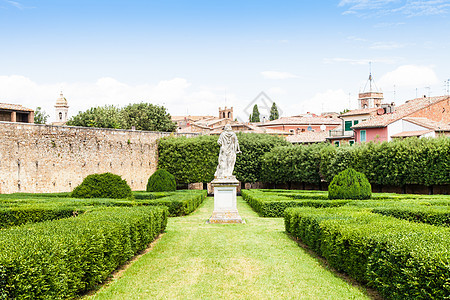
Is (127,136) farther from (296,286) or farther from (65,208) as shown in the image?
(296,286)

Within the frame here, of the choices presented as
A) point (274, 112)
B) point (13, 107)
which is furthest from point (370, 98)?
point (13, 107)

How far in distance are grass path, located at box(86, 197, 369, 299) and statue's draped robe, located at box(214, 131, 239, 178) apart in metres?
4.21

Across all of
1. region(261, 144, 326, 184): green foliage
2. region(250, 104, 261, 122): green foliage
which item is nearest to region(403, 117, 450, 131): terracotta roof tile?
region(261, 144, 326, 184): green foliage

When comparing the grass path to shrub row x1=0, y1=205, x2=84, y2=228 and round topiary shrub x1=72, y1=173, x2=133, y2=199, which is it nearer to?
shrub row x1=0, y1=205, x2=84, y2=228

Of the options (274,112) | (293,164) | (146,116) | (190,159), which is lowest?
(293,164)

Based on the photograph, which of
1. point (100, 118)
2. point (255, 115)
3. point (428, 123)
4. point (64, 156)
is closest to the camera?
point (64, 156)

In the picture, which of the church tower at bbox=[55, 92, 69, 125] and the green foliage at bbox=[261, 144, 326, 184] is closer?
the green foliage at bbox=[261, 144, 326, 184]

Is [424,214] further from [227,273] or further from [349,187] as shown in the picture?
[349,187]

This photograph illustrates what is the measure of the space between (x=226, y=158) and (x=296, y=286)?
917 cm

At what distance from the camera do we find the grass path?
Answer: 21.2ft

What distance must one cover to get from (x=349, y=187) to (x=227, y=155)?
6094 millimetres

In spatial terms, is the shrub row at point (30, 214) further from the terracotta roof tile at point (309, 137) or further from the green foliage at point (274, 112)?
the green foliage at point (274, 112)

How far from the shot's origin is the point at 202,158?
36.4 metres

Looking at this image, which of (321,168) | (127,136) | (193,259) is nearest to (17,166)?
(127,136)
